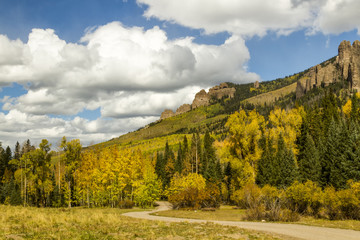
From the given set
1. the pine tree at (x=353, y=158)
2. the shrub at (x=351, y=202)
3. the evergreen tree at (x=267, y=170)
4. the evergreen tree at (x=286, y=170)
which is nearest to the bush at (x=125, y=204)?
the evergreen tree at (x=267, y=170)

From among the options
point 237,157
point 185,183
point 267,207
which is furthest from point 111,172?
point 267,207

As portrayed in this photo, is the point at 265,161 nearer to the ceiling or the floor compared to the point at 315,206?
nearer to the ceiling

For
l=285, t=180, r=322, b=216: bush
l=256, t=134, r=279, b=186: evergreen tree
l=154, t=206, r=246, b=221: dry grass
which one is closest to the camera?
l=154, t=206, r=246, b=221: dry grass

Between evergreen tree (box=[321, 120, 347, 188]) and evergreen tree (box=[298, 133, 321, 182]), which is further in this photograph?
evergreen tree (box=[298, 133, 321, 182])

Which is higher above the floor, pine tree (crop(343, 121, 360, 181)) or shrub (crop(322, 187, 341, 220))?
pine tree (crop(343, 121, 360, 181))

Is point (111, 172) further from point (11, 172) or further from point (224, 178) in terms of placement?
point (11, 172)

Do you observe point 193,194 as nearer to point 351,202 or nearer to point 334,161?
point 351,202

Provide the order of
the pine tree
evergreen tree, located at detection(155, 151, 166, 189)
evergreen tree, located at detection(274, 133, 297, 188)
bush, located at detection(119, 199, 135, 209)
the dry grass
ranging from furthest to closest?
evergreen tree, located at detection(155, 151, 166, 189) < bush, located at detection(119, 199, 135, 209) < evergreen tree, located at detection(274, 133, 297, 188) < the pine tree < the dry grass

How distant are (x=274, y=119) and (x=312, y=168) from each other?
→ 46.4 ft

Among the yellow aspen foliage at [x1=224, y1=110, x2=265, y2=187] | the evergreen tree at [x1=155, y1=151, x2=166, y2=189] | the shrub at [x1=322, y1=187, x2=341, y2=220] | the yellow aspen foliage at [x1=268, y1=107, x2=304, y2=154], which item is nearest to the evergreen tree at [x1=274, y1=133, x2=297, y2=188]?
the yellow aspen foliage at [x1=224, y1=110, x2=265, y2=187]

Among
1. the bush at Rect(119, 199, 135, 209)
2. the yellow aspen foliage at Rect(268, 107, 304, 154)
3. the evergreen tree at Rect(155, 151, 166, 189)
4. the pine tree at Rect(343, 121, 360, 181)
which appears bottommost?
the bush at Rect(119, 199, 135, 209)

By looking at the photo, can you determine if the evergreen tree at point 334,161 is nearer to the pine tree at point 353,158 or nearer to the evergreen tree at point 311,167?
the pine tree at point 353,158

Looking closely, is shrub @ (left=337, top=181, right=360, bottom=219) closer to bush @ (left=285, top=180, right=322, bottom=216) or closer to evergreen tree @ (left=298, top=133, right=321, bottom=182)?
bush @ (left=285, top=180, right=322, bottom=216)

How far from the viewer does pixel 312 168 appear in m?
49.0
